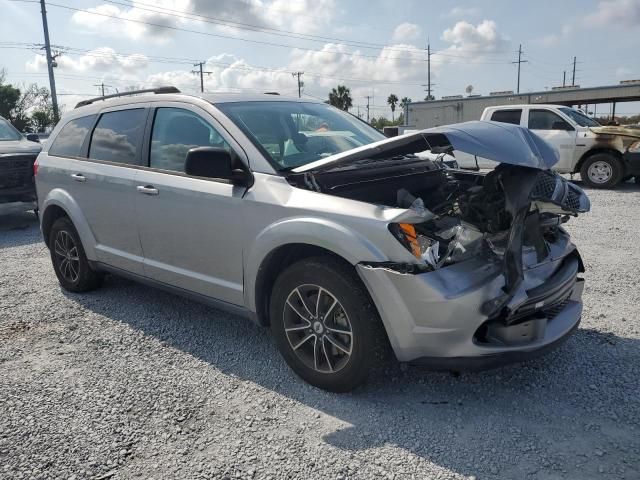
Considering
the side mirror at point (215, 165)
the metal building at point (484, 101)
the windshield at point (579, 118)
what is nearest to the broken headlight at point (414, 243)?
the side mirror at point (215, 165)

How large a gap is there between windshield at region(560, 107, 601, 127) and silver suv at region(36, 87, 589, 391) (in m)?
9.07

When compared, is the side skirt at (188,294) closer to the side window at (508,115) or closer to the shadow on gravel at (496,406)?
the shadow on gravel at (496,406)

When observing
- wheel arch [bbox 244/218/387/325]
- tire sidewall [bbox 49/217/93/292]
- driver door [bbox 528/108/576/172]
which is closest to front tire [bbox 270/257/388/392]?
wheel arch [bbox 244/218/387/325]

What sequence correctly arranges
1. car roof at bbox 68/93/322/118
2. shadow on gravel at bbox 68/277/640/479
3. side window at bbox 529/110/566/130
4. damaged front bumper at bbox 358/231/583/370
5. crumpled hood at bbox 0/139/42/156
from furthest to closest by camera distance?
side window at bbox 529/110/566/130 → crumpled hood at bbox 0/139/42/156 → car roof at bbox 68/93/322/118 → damaged front bumper at bbox 358/231/583/370 → shadow on gravel at bbox 68/277/640/479

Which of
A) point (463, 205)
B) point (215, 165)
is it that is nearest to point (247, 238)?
point (215, 165)

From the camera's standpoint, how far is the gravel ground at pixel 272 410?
2584mm

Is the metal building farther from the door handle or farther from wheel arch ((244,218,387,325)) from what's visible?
wheel arch ((244,218,387,325))

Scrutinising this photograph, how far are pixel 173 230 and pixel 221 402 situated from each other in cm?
132

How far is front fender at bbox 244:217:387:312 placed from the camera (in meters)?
2.82

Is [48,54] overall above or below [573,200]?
above

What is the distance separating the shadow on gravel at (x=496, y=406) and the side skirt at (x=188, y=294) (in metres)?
0.37

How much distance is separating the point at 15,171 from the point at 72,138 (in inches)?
180

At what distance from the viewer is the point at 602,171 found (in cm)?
1154

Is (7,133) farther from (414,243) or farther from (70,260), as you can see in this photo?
(414,243)
